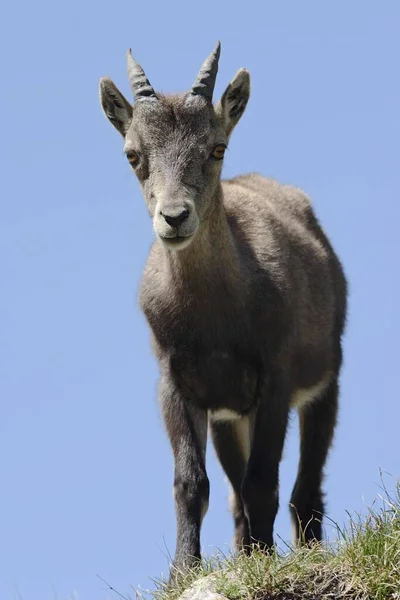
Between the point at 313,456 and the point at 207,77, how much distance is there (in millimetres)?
4123

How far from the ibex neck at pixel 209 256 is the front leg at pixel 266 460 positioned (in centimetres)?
107

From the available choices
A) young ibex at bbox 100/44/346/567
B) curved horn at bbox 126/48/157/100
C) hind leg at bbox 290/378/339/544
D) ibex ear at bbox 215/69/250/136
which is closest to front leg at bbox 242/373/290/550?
young ibex at bbox 100/44/346/567

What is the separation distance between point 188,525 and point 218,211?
2770mm

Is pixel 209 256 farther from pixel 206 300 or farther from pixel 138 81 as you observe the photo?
pixel 138 81

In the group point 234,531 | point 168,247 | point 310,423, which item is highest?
point 168,247

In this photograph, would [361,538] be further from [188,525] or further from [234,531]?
[234,531]

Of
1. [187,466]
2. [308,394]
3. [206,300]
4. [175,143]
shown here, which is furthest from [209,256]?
[308,394]

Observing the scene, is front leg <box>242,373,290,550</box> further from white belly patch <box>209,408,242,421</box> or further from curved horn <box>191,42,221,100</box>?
curved horn <box>191,42,221,100</box>

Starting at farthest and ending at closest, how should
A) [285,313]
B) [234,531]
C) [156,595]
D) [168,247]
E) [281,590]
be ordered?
1. [234,531]
2. [285,313]
3. [168,247]
4. [156,595]
5. [281,590]

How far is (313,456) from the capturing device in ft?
44.8

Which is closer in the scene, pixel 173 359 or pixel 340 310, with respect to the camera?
pixel 173 359


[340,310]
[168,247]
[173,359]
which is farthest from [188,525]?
[340,310]

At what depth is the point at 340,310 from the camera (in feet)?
46.4

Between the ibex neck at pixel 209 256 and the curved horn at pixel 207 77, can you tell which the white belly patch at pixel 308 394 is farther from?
the curved horn at pixel 207 77
